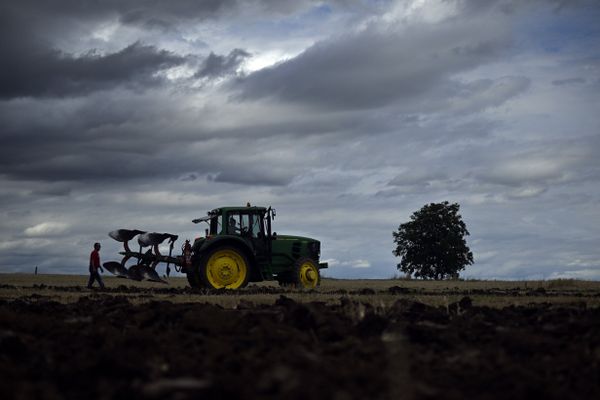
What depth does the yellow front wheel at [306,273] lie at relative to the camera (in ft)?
78.8

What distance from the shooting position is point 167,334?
834 cm

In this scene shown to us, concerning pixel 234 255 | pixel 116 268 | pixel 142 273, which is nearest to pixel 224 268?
pixel 234 255

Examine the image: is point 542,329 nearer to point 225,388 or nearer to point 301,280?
point 225,388

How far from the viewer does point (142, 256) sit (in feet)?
80.5

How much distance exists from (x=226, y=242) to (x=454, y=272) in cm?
4208

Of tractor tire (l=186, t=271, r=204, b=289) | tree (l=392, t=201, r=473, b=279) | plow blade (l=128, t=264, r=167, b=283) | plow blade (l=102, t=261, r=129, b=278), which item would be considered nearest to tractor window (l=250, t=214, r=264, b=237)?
tractor tire (l=186, t=271, r=204, b=289)

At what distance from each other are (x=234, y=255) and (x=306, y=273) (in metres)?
2.89

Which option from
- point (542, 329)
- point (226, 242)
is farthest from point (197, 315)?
point (226, 242)

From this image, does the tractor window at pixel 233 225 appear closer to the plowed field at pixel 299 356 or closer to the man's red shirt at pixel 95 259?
the man's red shirt at pixel 95 259

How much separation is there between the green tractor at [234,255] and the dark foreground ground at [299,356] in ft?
39.1

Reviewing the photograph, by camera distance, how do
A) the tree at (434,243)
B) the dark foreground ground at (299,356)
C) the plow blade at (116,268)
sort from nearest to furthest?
the dark foreground ground at (299,356)
the plow blade at (116,268)
the tree at (434,243)

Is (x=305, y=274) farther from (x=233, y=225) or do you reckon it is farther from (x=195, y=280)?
(x=195, y=280)

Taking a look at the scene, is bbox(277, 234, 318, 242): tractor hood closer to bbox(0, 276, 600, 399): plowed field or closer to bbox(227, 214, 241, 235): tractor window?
bbox(227, 214, 241, 235): tractor window

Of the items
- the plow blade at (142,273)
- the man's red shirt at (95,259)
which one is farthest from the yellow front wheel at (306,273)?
the man's red shirt at (95,259)
